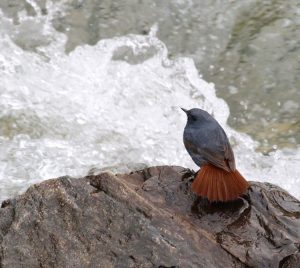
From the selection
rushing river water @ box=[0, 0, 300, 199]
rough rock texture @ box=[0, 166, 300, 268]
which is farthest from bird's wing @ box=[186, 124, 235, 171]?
rushing river water @ box=[0, 0, 300, 199]

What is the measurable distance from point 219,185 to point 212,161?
203 mm

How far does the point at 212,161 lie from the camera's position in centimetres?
383

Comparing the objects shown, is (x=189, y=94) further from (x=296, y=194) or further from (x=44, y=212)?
(x=44, y=212)

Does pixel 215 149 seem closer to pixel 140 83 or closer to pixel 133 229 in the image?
pixel 133 229

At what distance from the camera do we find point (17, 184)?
17.0 feet

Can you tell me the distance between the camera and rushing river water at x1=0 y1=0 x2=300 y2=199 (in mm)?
5762

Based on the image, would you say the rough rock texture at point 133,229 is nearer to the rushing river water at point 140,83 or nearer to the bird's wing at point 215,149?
the bird's wing at point 215,149

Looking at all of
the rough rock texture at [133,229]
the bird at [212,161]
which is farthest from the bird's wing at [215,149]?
the rough rock texture at [133,229]

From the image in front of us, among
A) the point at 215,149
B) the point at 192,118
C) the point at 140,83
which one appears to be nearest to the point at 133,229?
the point at 215,149

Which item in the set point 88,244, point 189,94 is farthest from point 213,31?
point 88,244

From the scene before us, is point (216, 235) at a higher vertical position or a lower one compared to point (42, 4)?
higher

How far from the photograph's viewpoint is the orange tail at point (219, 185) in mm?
3660

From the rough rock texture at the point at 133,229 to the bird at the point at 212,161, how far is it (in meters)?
0.13

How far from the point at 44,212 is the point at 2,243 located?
10.9 inches
